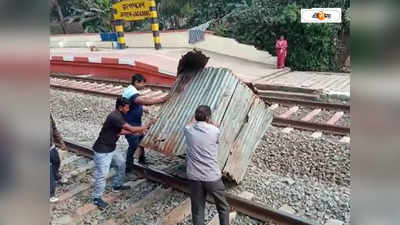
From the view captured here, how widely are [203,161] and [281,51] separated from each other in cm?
1110

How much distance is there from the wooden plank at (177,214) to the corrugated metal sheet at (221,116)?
2.21 feet

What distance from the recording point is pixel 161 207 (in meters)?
5.04

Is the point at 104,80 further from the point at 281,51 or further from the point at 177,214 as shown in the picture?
the point at 177,214

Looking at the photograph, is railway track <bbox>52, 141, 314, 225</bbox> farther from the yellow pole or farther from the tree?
the tree

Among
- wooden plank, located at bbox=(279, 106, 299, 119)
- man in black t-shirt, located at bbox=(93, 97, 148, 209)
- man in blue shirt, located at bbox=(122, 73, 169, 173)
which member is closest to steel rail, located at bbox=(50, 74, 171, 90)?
wooden plank, located at bbox=(279, 106, 299, 119)

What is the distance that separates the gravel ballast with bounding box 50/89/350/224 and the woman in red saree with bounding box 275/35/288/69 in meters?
7.14

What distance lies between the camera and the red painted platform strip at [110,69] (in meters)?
13.0

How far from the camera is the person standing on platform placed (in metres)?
4.01

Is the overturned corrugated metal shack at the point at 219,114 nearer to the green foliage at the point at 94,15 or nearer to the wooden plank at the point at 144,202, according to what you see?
the wooden plank at the point at 144,202

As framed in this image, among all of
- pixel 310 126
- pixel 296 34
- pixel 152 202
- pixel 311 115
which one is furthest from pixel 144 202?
pixel 296 34

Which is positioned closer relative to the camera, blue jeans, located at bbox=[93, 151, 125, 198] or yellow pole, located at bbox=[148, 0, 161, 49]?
blue jeans, located at bbox=[93, 151, 125, 198]

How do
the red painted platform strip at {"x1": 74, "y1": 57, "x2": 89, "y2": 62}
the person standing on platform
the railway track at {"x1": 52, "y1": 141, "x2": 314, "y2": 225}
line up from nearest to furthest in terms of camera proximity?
1. the person standing on platform
2. the railway track at {"x1": 52, "y1": 141, "x2": 314, "y2": 225}
3. the red painted platform strip at {"x1": 74, "y1": 57, "x2": 89, "y2": 62}

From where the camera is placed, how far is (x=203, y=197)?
421cm
